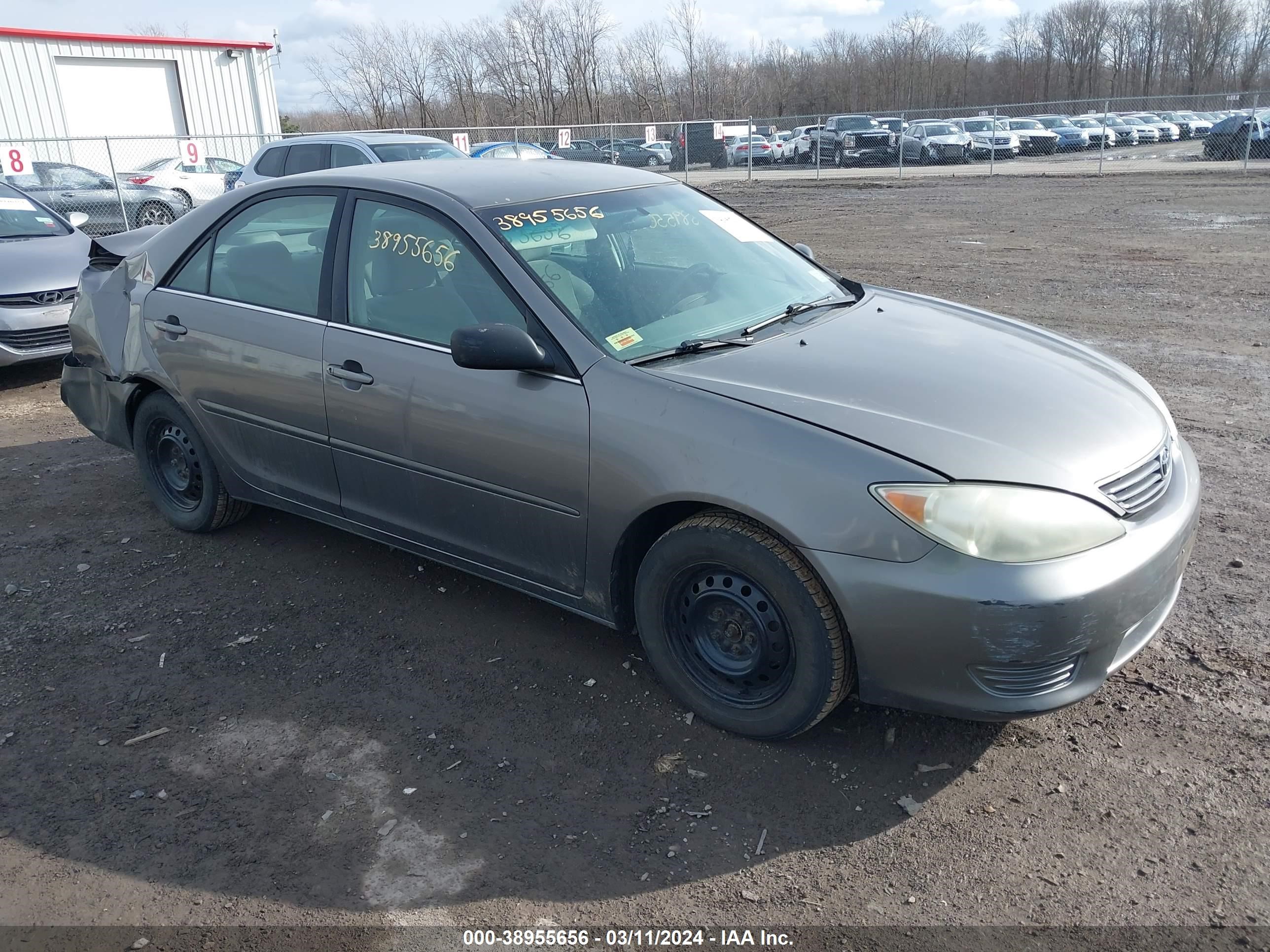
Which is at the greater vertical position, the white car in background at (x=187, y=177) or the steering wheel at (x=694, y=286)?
the white car in background at (x=187, y=177)

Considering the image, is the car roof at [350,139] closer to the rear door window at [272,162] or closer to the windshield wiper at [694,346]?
the rear door window at [272,162]

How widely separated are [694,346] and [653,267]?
54 cm

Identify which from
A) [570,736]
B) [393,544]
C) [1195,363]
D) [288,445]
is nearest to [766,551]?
[570,736]

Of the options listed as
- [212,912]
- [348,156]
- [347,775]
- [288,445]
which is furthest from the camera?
[348,156]

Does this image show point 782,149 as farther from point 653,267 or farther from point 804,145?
point 653,267

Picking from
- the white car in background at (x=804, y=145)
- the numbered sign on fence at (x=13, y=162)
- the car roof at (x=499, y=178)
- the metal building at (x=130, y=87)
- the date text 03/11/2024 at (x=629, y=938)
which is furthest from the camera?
the white car in background at (x=804, y=145)

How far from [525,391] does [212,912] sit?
1.77 m

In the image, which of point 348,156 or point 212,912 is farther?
point 348,156

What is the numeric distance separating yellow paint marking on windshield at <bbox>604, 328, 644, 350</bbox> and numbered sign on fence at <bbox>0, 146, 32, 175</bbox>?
56.9ft

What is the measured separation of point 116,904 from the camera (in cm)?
260

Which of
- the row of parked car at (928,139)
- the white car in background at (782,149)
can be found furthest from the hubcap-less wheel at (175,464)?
the white car in background at (782,149)

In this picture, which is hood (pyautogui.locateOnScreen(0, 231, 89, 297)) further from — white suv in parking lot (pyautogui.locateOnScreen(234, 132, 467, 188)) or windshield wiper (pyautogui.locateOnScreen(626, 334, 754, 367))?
windshield wiper (pyautogui.locateOnScreen(626, 334, 754, 367))

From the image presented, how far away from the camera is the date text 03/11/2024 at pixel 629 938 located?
2416 mm

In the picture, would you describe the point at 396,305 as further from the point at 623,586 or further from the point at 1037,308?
the point at 1037,308
